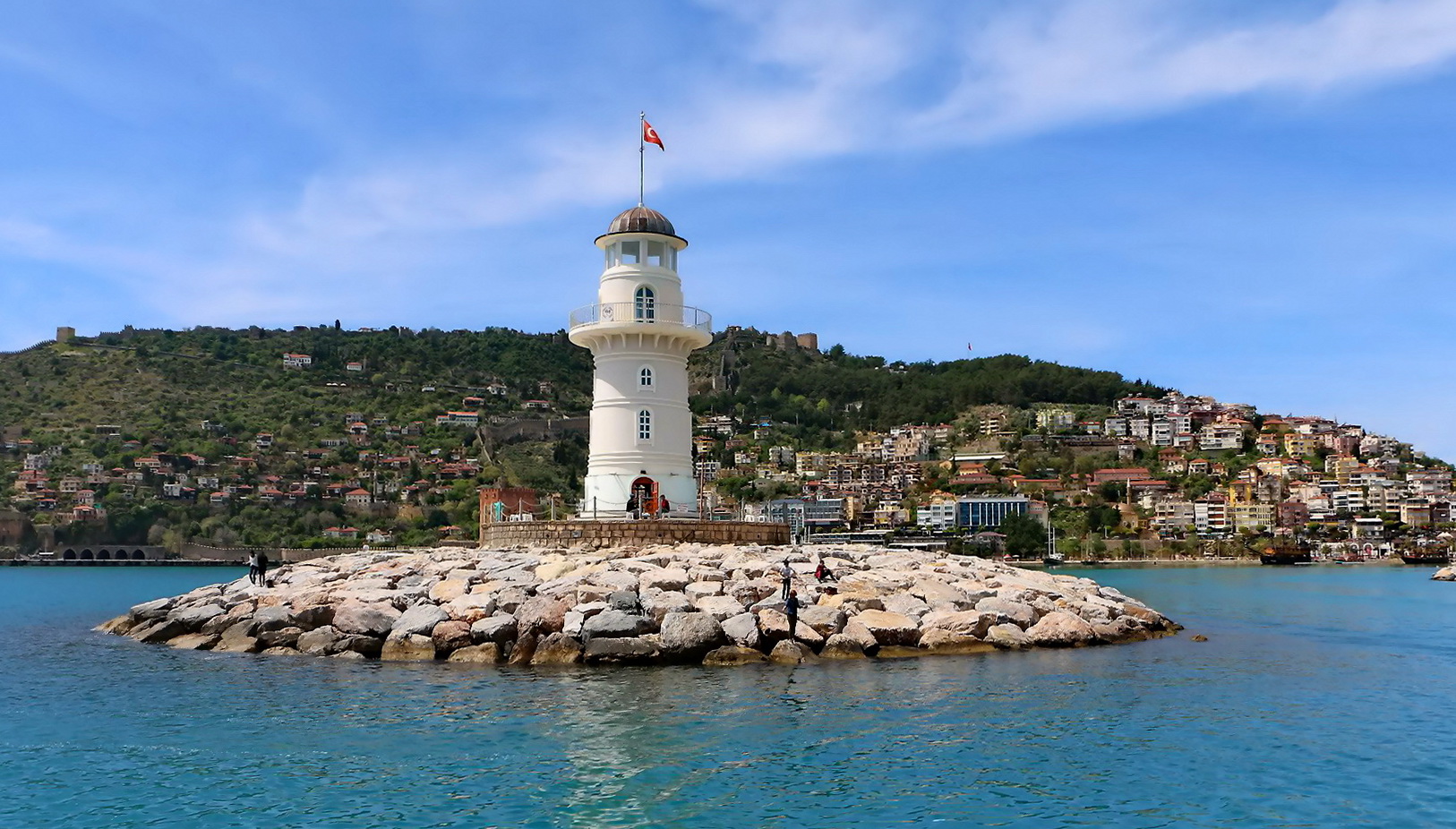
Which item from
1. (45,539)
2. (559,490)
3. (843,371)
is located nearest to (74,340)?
(45,539)

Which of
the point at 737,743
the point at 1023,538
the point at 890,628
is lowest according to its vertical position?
the point at 1023,538

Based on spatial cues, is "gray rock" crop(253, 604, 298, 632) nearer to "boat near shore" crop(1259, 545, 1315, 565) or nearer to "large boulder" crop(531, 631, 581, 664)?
"large boulder" crop(531, 631, 581, 664)

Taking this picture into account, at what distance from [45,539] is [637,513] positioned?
90087 millimetres

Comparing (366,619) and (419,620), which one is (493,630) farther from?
(366,619)

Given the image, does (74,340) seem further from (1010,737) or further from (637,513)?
(1010,737)

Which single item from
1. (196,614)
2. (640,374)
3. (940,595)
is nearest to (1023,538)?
(640,374)

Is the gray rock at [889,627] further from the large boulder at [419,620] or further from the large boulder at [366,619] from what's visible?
the large boulder at [366,619]

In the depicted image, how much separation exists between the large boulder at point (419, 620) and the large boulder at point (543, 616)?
4.22ft

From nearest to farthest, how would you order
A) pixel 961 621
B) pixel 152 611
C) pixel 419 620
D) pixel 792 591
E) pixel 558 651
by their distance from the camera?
1. pixel 558 651
2. pixel 792 591
3. pixel 419 620
4. pixel 961 621
5. pixel 152 611

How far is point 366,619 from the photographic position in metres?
19.9

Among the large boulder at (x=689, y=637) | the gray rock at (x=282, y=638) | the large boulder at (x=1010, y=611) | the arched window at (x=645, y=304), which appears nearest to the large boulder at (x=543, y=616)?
the large boulder at (x=689, y=637)

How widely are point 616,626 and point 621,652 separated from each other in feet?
1.45

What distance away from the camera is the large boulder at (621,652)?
18.1 metres

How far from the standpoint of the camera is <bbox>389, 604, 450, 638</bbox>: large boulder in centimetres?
1936
